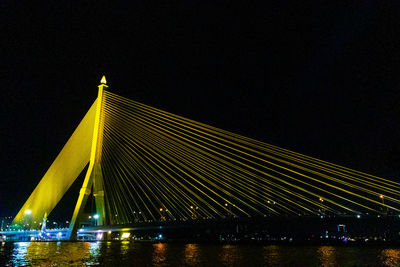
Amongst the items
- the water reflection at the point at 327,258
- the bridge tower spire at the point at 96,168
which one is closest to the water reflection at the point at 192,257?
the water reflection at the point at 327,258

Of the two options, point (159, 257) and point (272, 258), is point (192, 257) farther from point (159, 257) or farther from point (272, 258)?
point (272, 258)

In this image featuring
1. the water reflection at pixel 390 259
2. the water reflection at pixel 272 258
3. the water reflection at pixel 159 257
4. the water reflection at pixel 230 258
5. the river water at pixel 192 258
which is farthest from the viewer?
the water reflection at pixel 272 258

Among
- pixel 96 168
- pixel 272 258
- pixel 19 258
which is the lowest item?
pixel 272 258

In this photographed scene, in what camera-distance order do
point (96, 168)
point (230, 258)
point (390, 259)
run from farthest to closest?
point (96, 168), point (230, 258), point (390, 259)

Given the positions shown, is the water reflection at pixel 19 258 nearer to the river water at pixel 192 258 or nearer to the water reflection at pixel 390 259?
the river water at pixel 192 258

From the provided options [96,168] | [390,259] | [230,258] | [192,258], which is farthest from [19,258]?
[390,259]

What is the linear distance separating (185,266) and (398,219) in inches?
620

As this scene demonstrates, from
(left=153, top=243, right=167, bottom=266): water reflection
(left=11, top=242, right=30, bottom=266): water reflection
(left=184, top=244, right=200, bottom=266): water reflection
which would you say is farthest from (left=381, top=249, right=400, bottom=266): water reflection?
(left=11, top=242, right=30, bottom=266): water reflection

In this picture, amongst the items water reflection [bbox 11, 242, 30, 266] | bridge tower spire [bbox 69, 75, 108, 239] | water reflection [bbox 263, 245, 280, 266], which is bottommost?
water reflection [bbox 263, 245, 280, 266]

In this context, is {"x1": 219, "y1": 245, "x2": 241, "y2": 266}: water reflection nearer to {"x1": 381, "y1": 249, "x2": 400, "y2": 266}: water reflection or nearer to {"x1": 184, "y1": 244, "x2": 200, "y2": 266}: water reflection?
{"x1": 184, "y1": 244, "x2": 200, "y2": 266}: water reflection

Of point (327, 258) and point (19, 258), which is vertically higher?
point (19, 258)

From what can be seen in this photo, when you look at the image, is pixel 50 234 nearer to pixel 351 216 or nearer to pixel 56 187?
pixel 56 187

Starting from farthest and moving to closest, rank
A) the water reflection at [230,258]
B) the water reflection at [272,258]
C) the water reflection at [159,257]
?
the water reflection at [272,258] → the water reflection at [159,257] → the water reflection at [230,258]

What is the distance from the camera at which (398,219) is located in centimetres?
2378
